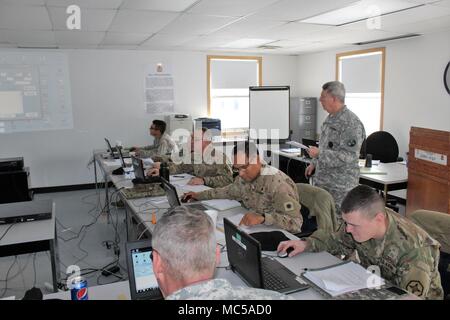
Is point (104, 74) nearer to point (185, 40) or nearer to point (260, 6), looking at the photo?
point (185, 40)

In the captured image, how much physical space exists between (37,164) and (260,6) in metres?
4.98

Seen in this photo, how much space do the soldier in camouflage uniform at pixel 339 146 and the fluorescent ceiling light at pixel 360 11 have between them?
2.89 ft

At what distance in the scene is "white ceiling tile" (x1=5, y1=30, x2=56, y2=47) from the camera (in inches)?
196

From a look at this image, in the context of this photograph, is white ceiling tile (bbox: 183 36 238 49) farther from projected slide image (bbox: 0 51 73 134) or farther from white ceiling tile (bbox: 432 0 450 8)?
white ceiling tile (bbox: 432 0 450 8)

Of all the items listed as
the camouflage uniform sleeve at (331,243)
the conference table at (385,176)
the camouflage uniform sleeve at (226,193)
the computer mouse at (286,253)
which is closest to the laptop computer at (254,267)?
the computer mouse at (286,253)

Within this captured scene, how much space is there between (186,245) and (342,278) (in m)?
0.88

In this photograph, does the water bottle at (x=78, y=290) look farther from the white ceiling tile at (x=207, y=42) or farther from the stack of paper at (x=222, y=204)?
the white ceiling tile at (x=207, y=42)

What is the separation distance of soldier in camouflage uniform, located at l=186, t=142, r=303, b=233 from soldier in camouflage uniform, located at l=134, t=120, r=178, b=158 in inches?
114

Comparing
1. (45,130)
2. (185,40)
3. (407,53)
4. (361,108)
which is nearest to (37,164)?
(45,130)

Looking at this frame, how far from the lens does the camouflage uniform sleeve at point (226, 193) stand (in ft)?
10.2

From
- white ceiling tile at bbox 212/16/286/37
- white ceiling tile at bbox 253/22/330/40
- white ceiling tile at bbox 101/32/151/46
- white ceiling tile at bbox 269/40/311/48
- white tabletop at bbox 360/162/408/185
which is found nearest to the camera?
white tabletop at bbox 360/162/408/185

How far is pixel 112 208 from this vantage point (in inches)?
227

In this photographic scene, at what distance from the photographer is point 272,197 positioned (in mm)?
2645

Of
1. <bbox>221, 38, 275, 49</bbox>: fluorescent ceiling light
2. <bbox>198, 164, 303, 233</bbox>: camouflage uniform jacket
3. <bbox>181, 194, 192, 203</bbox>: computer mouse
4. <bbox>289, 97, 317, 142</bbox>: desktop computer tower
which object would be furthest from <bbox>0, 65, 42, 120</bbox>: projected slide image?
<bbox>198, 164, 303, 233</bbox>: camouflage uniform jacket
